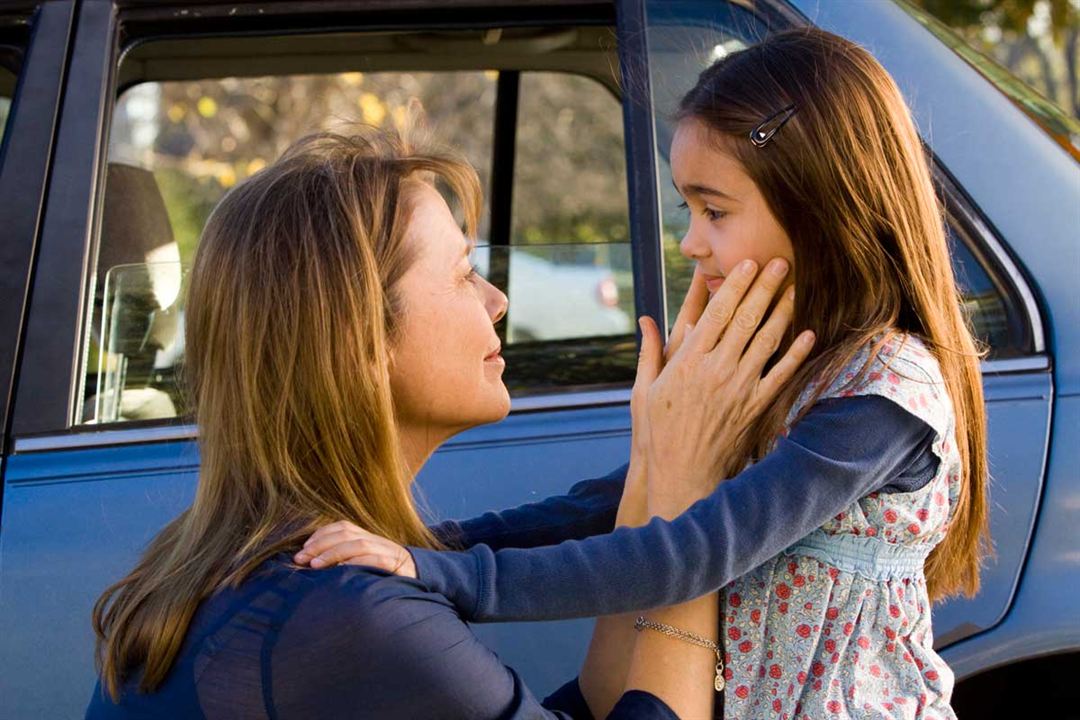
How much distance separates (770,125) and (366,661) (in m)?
0.94

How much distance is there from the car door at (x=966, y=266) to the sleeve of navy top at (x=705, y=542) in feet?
1.41

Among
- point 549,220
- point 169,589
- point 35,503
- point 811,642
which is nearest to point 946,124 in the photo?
point 811,642

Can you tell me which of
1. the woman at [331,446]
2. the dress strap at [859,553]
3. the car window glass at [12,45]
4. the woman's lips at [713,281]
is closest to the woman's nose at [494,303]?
the woman at [331,446]

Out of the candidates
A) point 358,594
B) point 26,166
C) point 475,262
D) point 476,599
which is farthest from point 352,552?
point 475,262

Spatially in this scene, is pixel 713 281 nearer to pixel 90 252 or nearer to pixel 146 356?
pixel 90 252

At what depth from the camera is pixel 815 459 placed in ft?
5.41

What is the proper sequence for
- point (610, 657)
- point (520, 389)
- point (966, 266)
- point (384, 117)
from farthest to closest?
point (384, 117), point (520, 389), point (966, 266), point (610, 657)

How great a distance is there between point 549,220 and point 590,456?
9337mm

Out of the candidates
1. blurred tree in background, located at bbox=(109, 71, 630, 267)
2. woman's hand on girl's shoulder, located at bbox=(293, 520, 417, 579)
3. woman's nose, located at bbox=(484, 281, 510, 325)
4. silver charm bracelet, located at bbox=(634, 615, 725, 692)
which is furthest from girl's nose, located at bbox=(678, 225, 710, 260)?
blurred tree in background, located at bbox=(109, 71, 630, 267)

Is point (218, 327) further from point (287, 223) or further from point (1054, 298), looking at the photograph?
point (1054, 298)

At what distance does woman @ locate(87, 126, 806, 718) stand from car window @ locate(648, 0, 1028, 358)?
0.47 m

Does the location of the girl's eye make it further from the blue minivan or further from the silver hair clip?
the blue minivan

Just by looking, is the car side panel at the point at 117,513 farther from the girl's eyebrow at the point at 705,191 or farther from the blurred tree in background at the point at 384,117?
the blurred tree in background at the point at 384,117

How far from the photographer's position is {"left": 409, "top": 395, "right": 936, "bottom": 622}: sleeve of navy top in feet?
5.15
